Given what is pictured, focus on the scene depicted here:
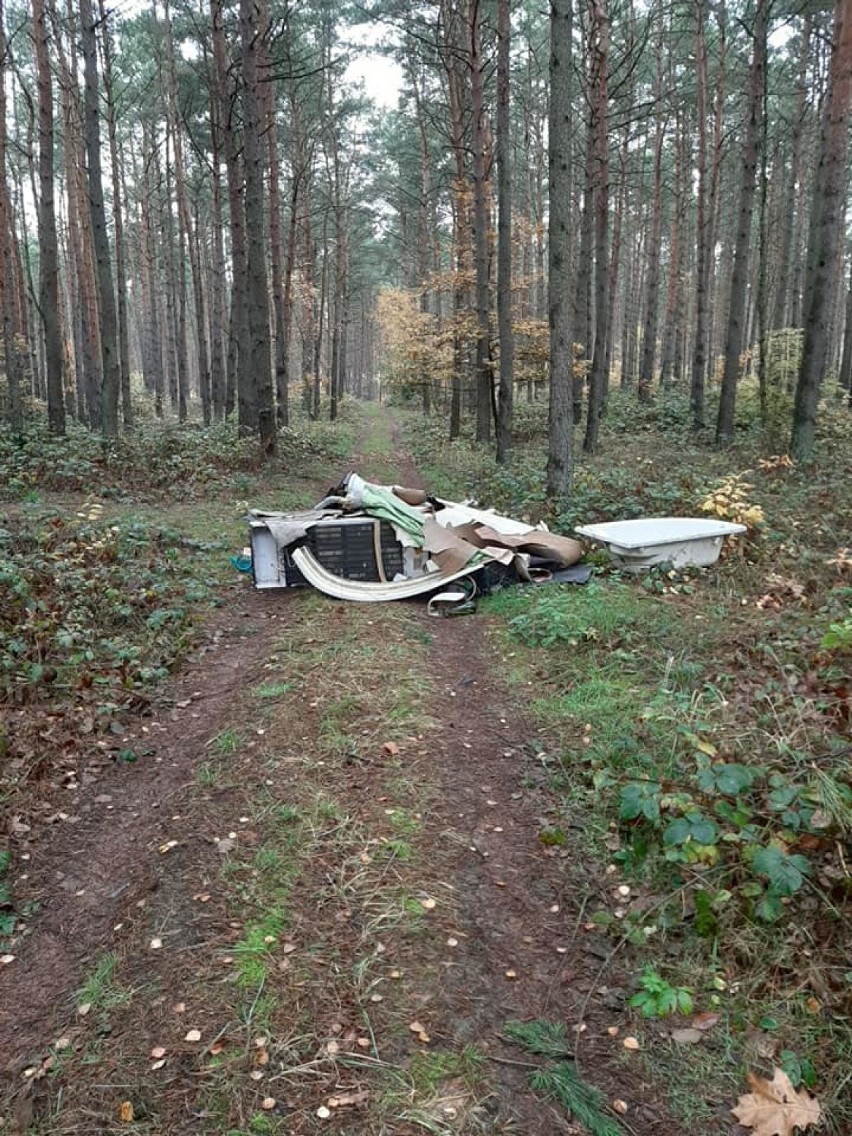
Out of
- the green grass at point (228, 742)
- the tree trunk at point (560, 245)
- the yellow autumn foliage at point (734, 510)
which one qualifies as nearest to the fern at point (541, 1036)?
the green grass at point (228, 742)

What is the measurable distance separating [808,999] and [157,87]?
2797 centimetres

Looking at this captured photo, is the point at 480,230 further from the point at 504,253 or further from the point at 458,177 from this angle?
the point at 458,177

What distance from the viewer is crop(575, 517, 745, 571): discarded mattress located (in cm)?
730

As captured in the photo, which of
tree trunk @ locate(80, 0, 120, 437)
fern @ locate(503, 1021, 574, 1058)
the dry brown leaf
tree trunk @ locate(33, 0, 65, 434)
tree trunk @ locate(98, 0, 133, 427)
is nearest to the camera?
the dry brown leaf

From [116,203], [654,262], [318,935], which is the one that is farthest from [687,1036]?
[116,203]

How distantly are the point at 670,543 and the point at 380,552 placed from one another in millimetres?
2980

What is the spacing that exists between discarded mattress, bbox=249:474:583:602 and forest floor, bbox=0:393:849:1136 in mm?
2440

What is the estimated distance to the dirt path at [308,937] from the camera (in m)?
2.38

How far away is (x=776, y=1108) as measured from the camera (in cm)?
229

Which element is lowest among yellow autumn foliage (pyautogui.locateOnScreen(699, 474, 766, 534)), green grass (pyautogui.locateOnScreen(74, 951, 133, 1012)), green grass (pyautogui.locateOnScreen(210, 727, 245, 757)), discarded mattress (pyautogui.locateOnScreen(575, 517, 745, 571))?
green grass (pyautogui.locateOnScreen(74, 951, 133, 1012))

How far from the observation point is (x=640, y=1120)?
7.61 feet

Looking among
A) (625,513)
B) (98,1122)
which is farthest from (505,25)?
(98,1122)

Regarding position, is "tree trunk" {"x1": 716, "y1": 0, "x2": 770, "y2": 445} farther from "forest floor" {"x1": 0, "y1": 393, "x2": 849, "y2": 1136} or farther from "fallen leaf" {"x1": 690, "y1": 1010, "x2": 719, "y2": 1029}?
"fallen leaf" {"x1": 690, "y1": 1010, "x2": 719, "y2": 1029}

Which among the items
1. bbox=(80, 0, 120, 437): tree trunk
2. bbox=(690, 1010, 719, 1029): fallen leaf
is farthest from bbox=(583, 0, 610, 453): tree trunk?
bbox=(690, 1010, 719, 1029): fallen leaf
